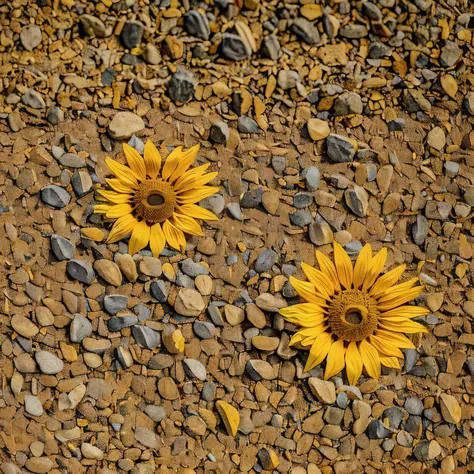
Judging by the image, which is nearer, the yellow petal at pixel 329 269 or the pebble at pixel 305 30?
the yellow petal at pixel 329 269

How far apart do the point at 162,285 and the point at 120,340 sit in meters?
0.12

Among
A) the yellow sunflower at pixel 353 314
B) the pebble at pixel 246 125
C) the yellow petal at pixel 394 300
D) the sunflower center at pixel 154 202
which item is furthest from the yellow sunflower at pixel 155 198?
the yellow petal at pixel 394 300

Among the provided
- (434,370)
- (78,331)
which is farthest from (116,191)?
(434,370)

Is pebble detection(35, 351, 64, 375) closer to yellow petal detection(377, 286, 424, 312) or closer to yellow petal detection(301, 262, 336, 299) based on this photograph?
yellow petal detection(301, 262, 336, 299)

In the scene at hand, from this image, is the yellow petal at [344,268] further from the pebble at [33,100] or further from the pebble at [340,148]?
Result: the pebble at [33,100]

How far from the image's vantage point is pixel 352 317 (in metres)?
1.62

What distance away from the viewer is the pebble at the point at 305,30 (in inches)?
70.0

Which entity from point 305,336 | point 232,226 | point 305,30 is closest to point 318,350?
point 305,336

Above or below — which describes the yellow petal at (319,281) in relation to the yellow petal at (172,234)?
above

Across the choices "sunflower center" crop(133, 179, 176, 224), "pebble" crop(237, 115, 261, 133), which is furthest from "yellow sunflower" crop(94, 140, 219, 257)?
"pebble" crop(237, 115, 261, 133)

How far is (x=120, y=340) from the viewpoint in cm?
162

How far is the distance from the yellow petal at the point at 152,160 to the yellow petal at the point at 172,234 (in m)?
0.09

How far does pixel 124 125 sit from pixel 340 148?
0.41m

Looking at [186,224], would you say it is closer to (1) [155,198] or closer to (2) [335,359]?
(1) [155,198]
